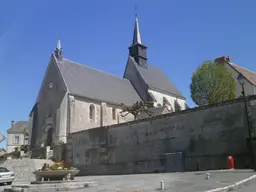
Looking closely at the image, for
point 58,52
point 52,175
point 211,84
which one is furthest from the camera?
point 58,52

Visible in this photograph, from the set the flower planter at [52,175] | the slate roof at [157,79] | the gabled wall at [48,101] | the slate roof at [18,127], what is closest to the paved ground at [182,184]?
the flower planter at [52,175]

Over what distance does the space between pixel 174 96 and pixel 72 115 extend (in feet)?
66.8

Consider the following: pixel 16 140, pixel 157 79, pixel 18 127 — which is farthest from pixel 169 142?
pixel 18 127

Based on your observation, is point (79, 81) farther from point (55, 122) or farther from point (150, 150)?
point (150, 150)

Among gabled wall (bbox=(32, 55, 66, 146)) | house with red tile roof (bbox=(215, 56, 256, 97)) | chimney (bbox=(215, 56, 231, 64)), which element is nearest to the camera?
house with red tile roof (bbox=(215, 56, 256, 97))

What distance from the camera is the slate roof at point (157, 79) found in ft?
147

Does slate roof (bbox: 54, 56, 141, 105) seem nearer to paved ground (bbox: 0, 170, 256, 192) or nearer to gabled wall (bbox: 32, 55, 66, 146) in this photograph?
gabled wall (bbox: 32, 55, 66, 146)

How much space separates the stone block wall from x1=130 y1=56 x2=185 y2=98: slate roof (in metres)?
21.1

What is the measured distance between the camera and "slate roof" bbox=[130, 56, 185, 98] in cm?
4469

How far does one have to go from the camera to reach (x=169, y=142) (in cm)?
1877

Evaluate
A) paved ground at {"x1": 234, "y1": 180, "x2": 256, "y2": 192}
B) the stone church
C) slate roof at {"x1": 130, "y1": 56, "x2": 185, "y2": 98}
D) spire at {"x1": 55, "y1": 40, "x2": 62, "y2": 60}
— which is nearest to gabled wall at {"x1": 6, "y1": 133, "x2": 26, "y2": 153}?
the stone church

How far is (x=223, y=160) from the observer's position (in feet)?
52.9

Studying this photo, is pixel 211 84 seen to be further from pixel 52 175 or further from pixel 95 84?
pixel 52 175

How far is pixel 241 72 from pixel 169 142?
19.8 meters
